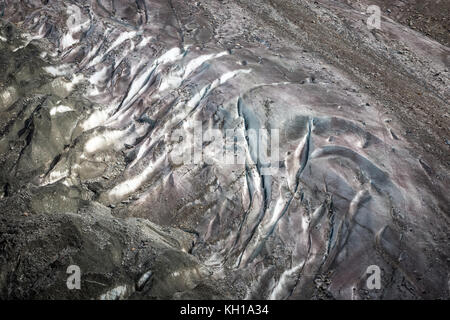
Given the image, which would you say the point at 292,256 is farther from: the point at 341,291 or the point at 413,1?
the point at 413,1

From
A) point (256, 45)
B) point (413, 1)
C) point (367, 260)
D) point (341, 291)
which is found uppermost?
point (413, 1)

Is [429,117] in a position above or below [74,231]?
above

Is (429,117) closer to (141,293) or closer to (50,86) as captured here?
(141,293)

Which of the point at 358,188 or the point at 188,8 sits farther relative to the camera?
the point at 188,8

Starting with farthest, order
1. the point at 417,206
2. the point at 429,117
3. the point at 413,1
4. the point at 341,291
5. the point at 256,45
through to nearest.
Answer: the point at 413,1 < the point at 256,45 < the point at 429,117 < the point at 417,206 < the point at 341,291

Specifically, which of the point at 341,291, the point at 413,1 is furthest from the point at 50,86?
the point at 413,1

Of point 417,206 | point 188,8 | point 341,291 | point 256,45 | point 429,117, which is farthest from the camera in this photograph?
point 188,8
